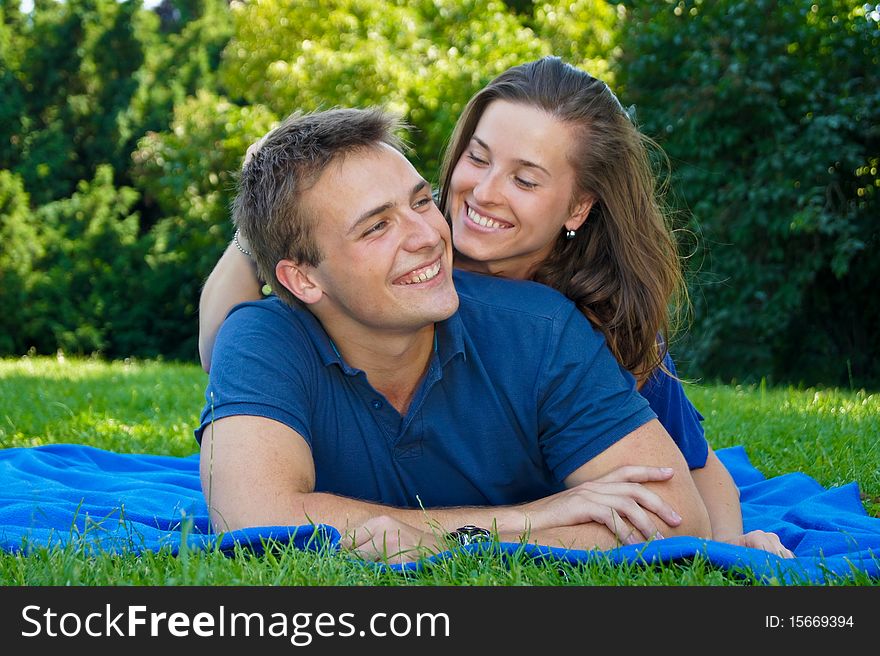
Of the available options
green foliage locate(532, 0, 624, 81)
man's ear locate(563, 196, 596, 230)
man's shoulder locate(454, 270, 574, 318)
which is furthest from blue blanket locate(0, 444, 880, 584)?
green foliage locate(532, 0, 624, 81)

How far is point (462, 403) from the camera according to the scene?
3.10 m

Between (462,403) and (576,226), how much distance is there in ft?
3.32

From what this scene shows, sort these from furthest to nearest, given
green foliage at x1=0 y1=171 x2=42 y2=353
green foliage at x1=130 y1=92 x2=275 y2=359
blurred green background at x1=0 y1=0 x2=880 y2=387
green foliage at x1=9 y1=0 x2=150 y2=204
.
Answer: green foliage at x1=9 y1=0 x2=150 y2=204, green foliage at x1=0 y1=171 x2=42 y2=353, green foliage at x1=130 y1=92 x2=275 y2=359, blurred green background at x1=0 y1=0 x2=880 y2=387

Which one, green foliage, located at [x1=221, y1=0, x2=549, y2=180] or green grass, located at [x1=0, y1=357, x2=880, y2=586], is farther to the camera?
green foliage, located at [x1=221, y1=0, x2=549, y2=180]

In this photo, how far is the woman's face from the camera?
141 inches

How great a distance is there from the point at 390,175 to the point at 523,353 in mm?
662

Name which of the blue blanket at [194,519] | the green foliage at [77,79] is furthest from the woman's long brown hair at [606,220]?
the green foliage at [77,79]

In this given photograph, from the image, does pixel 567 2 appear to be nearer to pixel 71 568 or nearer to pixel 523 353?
pixel 523 353

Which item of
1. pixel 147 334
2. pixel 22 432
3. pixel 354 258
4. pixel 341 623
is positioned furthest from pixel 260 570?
pixel 147 334

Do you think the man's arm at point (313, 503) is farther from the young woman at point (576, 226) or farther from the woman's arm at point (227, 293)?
the woman's arm at point (227, 293)

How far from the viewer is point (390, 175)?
301 cm

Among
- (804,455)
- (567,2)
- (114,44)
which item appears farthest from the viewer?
(114,44)

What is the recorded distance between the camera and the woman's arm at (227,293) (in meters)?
3.74

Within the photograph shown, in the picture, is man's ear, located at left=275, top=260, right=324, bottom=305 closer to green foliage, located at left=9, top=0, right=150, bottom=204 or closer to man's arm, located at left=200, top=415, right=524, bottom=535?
man's arm, located at left=200, top=415, right=524, bottom=535
